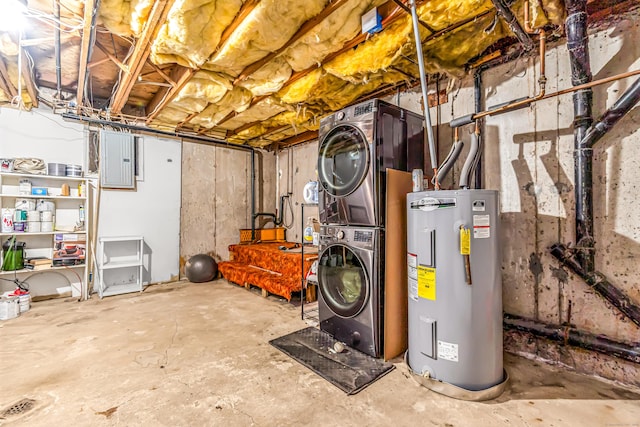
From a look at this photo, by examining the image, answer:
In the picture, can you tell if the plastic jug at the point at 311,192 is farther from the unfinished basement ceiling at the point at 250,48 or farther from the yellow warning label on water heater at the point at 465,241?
the yellow warning label on water heater at the point at 465,241

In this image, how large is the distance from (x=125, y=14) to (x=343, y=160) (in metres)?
1.99

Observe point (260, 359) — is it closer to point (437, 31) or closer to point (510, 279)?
point (510, 279)

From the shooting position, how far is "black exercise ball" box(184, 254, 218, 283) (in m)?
4.58

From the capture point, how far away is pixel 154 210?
4.56 m

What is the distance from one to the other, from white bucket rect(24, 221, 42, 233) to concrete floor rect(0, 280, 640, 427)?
4.04 feet

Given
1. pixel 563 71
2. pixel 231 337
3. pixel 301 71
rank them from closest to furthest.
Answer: pixel 563 71 → pixel 231 337 → pixel 301 71

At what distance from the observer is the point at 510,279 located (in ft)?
7.91

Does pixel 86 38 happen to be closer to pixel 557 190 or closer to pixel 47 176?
pixel 47 176

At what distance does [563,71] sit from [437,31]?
3.25ft

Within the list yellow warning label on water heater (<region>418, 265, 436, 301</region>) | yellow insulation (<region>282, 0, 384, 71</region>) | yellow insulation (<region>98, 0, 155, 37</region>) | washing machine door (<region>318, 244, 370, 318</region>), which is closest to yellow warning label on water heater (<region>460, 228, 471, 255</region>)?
yellow warning label on water heater (<region>418, 265, 436, 301</region>)

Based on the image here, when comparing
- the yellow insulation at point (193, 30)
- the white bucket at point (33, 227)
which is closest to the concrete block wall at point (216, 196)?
the white bucket at point (33, 227)

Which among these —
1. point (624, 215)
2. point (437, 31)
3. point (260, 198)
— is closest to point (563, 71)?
point (437, 31)

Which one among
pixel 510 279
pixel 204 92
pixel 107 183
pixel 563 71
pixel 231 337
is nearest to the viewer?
pixel 563 71

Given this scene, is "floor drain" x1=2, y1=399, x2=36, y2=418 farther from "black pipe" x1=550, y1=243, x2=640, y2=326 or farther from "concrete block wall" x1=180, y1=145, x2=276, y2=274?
"black pipe" x1=550, y1=243, x2=640, y2=326
